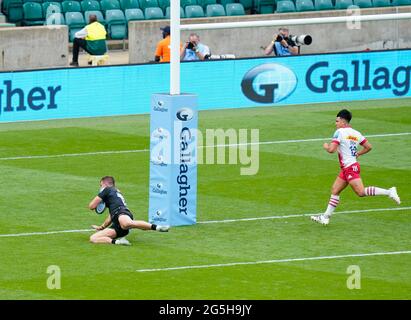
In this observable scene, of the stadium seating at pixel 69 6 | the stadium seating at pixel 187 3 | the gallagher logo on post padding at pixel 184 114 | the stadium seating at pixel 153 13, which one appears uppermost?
the stadium seating at pixel 187 3

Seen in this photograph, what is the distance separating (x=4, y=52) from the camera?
35.1 metres

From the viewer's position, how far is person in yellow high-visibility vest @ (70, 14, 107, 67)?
36.0m

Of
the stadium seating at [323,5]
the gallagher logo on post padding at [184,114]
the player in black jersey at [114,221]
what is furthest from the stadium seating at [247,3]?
the player in black jersey at [114,221]

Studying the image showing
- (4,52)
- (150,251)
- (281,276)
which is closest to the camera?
(281,276)

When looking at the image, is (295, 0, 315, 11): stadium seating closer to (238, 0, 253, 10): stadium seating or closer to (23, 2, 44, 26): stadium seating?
(238, 0, 253, 10): stadium seating

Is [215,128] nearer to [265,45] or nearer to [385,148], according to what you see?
[385,148]

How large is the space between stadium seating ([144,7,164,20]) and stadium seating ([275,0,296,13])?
4.27 meters

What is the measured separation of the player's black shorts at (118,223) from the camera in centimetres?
1942

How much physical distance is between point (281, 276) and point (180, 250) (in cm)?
203

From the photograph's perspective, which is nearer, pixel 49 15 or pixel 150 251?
pixel 150 251

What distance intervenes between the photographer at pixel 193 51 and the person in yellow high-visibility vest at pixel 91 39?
11.0 ft

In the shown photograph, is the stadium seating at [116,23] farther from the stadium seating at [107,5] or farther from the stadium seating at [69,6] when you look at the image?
the stadium seating at [69,6]

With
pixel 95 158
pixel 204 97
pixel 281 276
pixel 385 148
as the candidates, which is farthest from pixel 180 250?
pixel 204 97
